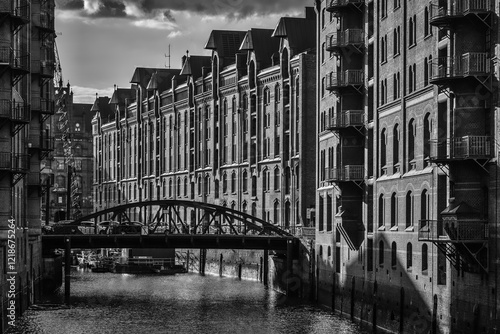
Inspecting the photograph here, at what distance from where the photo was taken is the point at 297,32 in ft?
352

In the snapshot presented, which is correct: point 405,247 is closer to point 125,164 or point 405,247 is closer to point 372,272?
point 372,272

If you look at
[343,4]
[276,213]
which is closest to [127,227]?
[276,213]

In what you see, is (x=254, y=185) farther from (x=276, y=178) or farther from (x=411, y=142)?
(x=411, y=142)

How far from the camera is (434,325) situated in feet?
179

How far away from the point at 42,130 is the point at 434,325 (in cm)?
3777

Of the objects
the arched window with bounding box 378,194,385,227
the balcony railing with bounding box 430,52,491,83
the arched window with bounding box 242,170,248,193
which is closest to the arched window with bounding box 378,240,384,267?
the arched window with bounding box 378,194,385,227

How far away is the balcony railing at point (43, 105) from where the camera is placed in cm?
8106

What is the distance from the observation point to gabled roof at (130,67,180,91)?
15300cm

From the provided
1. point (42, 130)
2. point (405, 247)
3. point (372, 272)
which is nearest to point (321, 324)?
point (372, 272)

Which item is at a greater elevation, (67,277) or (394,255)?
(394,255)

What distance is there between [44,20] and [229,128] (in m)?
41.7

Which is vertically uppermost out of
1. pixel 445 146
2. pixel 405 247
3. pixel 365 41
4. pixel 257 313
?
pixel 365 41

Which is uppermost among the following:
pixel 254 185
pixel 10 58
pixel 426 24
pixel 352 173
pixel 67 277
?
pixel 426 24

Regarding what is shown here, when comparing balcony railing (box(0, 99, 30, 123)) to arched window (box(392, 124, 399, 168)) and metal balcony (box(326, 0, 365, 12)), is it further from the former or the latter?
metal balcony (box(326, 0, 365, 12))
